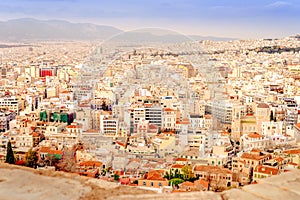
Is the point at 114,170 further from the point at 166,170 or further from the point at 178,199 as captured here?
the point at 178,199

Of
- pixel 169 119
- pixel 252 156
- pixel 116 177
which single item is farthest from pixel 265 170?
pixel 169 119

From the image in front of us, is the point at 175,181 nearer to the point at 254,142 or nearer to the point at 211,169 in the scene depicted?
the point at 211,169

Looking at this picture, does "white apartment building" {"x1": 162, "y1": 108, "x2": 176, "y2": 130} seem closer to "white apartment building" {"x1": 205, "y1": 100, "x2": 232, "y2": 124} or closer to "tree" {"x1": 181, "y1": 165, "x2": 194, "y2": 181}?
"white apartment building" {"x1": 205, "y1": 100, "x2": 232, "y2": 124}

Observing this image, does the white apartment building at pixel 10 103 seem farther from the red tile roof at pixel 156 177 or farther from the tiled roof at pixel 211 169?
the red tile roof at pixel 156 177

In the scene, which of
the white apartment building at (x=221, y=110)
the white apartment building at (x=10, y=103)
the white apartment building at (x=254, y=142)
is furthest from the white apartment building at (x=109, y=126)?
the white apartment building at (x=10, y=103)

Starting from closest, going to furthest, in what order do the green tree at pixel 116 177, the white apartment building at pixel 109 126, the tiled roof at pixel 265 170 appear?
the green tree at pixel 116 177 → the tiled roof at pixel 265 170 → the white apartment building at pixel 109 126

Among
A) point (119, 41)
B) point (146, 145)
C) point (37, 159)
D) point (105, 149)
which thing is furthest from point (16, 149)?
point (119, 41)
